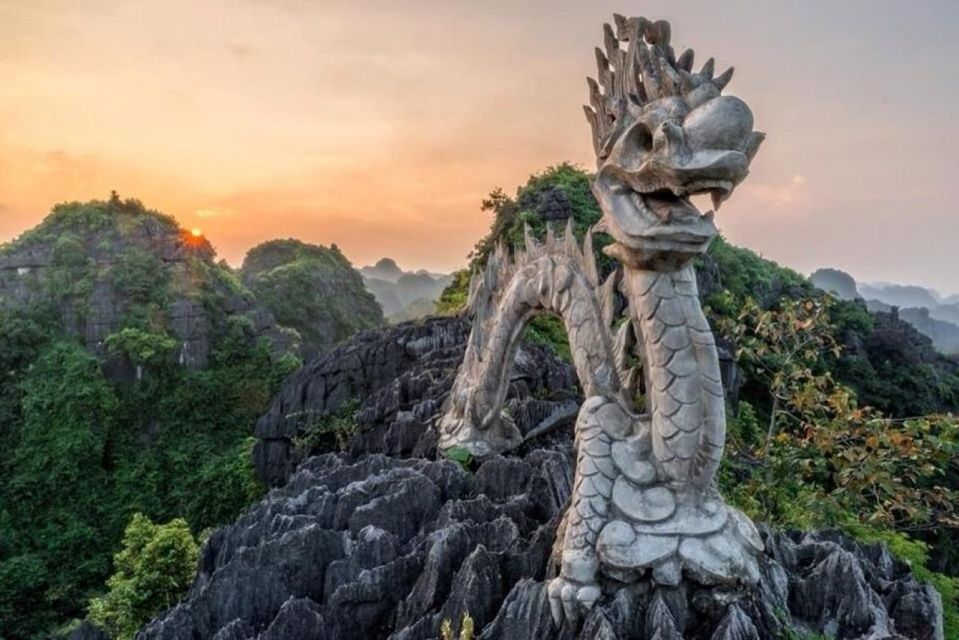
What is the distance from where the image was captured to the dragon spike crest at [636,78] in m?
3.15

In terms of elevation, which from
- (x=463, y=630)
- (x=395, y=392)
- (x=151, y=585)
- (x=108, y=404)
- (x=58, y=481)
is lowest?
(x=58, y=481)

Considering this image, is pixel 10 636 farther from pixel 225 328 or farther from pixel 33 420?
pixel 225 328

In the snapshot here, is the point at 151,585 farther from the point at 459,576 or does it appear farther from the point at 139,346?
the point at 139,346

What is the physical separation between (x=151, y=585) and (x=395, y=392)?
3.17m

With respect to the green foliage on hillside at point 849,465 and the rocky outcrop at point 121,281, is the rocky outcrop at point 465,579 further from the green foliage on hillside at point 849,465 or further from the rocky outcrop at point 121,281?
the rocky outcrop at point 121,281

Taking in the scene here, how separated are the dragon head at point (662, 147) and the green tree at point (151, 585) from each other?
18.5ft

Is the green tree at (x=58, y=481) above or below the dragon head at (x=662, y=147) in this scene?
below

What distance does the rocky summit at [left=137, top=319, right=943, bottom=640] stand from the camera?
315 centimetres

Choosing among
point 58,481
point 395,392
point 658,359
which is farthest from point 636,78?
point 58,481

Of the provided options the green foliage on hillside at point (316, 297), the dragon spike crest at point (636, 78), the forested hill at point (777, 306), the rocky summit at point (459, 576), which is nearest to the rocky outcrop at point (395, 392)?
A: the rocky summit at point (459, 576)

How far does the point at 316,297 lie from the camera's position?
2866 cm

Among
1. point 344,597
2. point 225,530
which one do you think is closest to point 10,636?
point 225,530

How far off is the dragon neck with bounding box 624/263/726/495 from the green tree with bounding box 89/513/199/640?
5267mm

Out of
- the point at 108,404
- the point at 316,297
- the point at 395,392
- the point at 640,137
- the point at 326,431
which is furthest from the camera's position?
the point at 316,297
